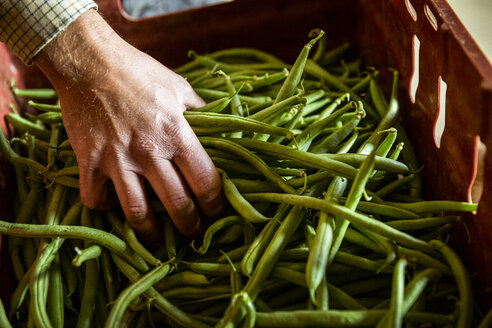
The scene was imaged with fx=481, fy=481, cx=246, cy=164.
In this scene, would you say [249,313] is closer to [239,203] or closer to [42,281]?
[239,203]

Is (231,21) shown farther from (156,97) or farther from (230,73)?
(156,97)

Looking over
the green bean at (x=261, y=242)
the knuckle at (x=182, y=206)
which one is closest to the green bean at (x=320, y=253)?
the green bean at (x=261, y=242)

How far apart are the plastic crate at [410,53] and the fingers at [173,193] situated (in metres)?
0.57

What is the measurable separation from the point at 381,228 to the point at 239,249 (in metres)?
0.34

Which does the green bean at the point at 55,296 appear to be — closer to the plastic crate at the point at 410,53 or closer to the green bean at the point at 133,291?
the green bean at the point at 133,291

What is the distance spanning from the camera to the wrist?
1.19m

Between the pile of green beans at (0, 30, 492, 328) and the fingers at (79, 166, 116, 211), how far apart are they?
52 millimetres

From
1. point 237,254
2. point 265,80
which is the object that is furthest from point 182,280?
point 265,80

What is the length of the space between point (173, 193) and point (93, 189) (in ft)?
0.69

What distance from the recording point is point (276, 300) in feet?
3.75

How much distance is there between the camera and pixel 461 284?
103cm

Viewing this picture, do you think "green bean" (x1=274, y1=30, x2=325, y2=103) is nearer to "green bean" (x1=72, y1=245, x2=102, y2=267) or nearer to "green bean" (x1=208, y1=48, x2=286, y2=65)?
"green bean" (x1=208, y1=48, x2=286, y2=65)

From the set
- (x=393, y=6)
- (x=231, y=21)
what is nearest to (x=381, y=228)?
(x=393, y=6)

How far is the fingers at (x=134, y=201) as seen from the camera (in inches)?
45.7
